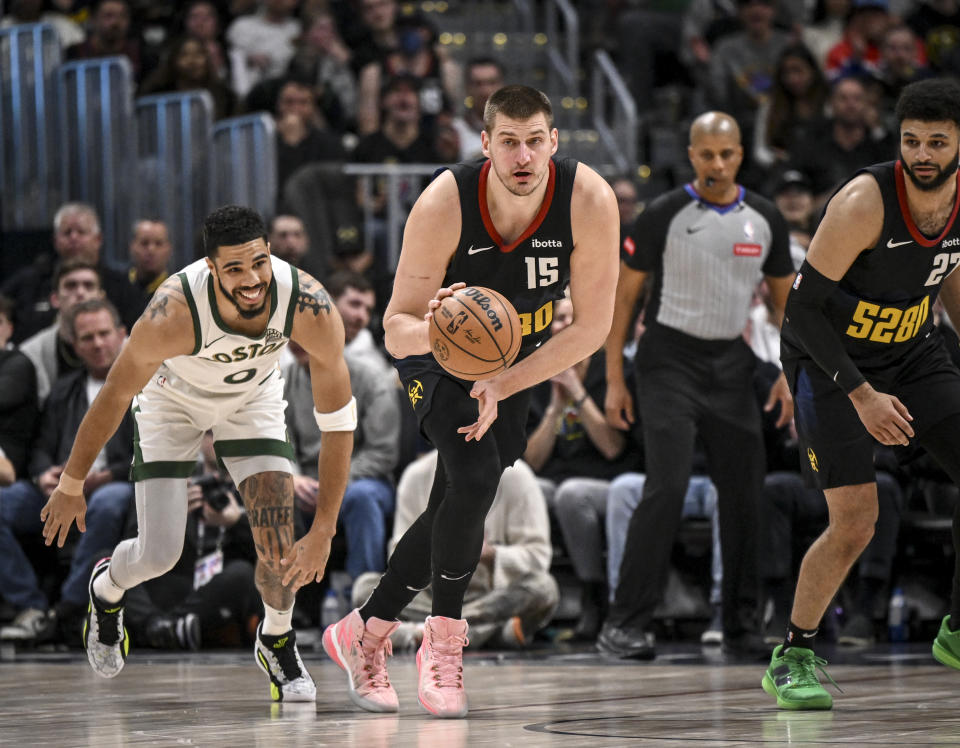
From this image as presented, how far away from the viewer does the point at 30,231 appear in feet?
34.4

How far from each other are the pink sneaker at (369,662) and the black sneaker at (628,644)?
2044 millimetres

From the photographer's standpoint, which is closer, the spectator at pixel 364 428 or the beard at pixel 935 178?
the beard at pixel 935 178

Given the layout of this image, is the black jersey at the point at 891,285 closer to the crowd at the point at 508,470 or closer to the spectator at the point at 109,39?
the crowd at the point at 508,470

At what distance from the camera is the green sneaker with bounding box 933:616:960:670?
202 inches

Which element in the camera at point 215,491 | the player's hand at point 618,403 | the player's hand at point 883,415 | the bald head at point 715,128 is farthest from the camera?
the camera at point 215,491

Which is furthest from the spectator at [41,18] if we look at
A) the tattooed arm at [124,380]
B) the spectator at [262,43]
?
→ the tattooed arm at [124,380]

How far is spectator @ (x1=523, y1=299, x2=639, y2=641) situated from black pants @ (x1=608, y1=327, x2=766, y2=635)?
3.29 feet

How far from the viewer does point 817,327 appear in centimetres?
484

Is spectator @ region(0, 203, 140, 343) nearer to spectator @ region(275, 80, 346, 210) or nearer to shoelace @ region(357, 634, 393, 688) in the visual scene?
spectator @ region(275, 80, 346, 210)

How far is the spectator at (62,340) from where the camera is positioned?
8.66 m

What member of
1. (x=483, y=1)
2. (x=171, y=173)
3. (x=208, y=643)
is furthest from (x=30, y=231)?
(x=483, y=1)

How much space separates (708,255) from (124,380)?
296 cm

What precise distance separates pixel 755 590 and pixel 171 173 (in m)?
5.28

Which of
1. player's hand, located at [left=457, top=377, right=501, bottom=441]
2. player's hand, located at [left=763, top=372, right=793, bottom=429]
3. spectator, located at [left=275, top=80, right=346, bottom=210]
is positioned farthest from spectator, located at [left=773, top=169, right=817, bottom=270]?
player's hand, located at [left=457, top=377, right=501, bottom=441]
